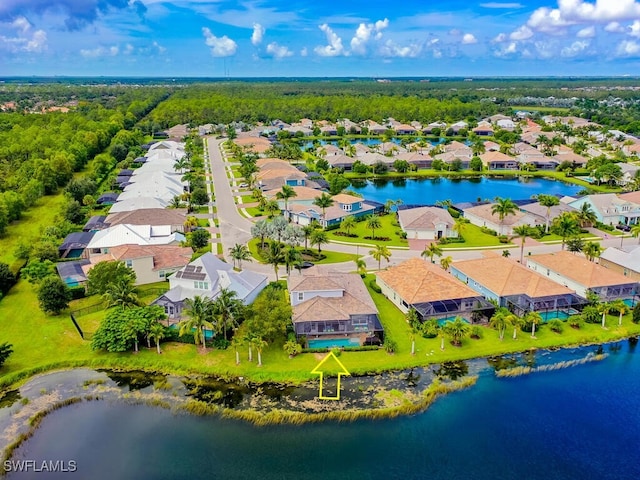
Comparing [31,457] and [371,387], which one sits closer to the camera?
[31,457]

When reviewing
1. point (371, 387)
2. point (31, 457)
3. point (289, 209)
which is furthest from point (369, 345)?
point (289, 209)

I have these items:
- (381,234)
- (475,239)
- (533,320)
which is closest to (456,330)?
(533,320)

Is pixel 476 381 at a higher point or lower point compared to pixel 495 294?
lower

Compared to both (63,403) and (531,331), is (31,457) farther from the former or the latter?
(531,331)

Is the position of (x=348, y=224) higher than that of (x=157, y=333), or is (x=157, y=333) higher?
(x=348, y=224)

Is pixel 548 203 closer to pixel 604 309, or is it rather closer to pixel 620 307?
pixel 620 307

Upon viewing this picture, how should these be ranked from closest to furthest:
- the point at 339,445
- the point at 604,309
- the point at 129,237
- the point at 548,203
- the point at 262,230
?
the point at 339,445, the point at 604,309, the point at 129,237, the point at 262,230, the point at 548,203

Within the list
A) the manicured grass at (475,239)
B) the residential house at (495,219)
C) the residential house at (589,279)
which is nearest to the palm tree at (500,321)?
the residential house at (589,279)

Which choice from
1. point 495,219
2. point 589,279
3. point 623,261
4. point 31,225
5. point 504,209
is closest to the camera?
point 589,279
